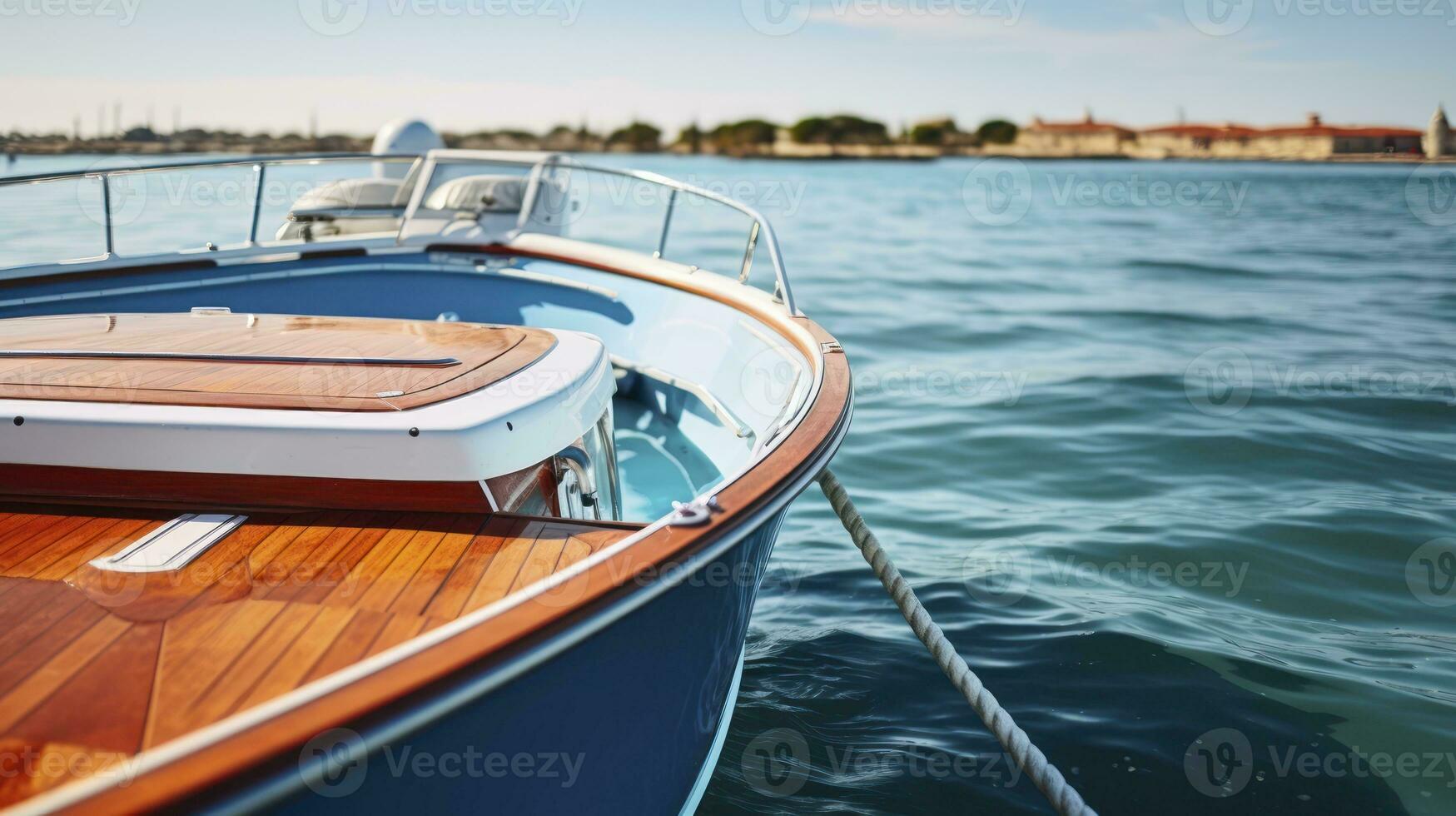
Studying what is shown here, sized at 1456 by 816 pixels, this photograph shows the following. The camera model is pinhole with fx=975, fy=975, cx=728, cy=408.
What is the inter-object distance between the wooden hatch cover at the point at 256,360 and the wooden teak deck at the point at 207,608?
29 centimetres

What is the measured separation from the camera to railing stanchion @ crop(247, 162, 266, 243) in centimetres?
491

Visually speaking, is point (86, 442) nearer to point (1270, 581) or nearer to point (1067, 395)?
point (1270, 581)

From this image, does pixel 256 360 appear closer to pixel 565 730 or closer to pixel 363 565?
pixel 363 565

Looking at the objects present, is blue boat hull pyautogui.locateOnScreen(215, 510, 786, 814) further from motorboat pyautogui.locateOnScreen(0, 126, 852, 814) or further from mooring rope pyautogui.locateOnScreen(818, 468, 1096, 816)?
mooring rope pyautogui.locateOnScreen(818, 468, 1096, 816)

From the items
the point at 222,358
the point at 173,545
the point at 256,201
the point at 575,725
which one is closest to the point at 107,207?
the point at 256,201

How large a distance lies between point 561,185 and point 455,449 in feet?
13.7

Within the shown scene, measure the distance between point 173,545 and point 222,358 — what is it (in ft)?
2.80

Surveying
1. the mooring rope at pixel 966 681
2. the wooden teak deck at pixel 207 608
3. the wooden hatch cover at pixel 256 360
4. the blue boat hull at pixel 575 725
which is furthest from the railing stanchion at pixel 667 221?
the wooden teak deck at pixel 207 608

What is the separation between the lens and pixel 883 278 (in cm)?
1439

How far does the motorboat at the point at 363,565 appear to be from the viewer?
141cm

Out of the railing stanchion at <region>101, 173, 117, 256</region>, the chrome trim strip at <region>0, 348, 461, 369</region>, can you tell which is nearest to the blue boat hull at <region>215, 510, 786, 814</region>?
the chrome trim strip at <region>0, 348, 461, 369</region>

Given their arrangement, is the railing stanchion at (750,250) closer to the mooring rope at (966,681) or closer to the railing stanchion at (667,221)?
the railing stanchion at (667,221)

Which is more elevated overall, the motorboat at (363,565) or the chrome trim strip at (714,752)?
the motorboat at (363,565)


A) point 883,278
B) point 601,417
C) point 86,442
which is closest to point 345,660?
point 86,442
